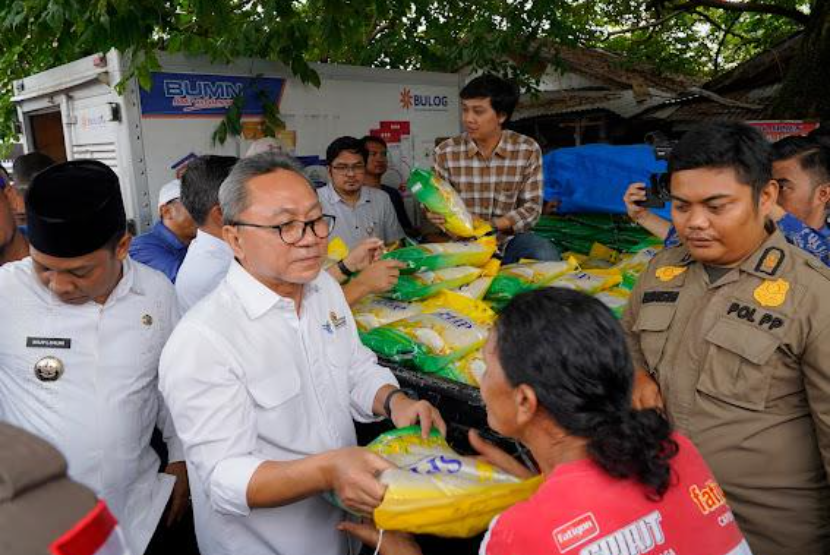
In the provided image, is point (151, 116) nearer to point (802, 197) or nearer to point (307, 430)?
point (307, 430)

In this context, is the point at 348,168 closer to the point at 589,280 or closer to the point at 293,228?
the point at 589,280

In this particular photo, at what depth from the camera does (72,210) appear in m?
1.71

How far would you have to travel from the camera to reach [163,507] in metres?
2.06

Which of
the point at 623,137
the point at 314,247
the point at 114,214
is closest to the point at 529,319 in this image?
the point at 314,247

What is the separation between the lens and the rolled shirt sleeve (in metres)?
3.55

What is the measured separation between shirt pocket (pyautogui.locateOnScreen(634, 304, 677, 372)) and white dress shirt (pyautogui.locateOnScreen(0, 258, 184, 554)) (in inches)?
61.3

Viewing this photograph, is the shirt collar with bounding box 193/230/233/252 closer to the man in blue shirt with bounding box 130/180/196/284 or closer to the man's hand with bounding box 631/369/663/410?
the man in blue shirt with bounding box 130/180/196/284

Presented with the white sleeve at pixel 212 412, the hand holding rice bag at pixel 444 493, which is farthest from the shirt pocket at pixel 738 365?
the white sleeve at pixel 212 412

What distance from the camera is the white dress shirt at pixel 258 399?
154 centimetres

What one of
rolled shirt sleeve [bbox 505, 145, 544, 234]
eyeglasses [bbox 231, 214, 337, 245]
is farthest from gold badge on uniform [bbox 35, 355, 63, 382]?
rolled shirt sleeve [bbox 505, 145, 544, 234]

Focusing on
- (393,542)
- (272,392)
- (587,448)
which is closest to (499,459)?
(393,542)

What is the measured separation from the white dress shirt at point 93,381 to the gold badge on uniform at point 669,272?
1639 millimetres

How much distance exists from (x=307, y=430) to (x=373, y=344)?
0.63 m

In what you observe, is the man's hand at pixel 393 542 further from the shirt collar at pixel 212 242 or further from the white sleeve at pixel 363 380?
the shirt collar at pixel 212 242
